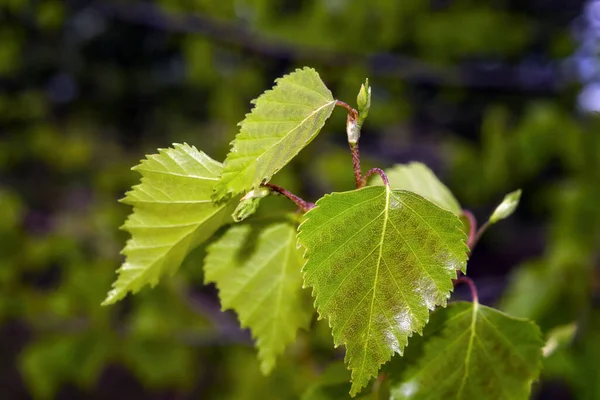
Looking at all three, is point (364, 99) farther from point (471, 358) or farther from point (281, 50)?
point (281, 50)

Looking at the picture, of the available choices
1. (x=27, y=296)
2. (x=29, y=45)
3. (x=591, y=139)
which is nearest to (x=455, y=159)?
(x=591, y=139)

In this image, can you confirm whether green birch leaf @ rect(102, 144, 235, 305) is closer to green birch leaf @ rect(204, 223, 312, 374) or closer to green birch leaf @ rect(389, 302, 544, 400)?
green birch leaf @ rect(204, 223, 312, 374)

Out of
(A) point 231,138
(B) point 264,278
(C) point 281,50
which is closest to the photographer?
(B) point 264,278

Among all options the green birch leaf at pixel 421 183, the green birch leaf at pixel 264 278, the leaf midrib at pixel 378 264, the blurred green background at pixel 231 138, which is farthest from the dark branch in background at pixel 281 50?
the leaf midrib at pixel 378 264

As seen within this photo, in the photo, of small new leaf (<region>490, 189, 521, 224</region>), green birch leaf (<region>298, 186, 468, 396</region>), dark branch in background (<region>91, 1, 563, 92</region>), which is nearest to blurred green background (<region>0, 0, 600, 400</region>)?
dark branch in background (<region>91, 1, 563, 92</region>)

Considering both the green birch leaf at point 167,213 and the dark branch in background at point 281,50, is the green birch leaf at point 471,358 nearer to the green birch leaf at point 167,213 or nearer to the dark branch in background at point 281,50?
the green birch leaf at point 167,213

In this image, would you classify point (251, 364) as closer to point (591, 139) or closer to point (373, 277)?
point (591, 139)

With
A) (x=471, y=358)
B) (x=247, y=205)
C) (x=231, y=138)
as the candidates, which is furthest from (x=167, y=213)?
(x=231, y=138)
